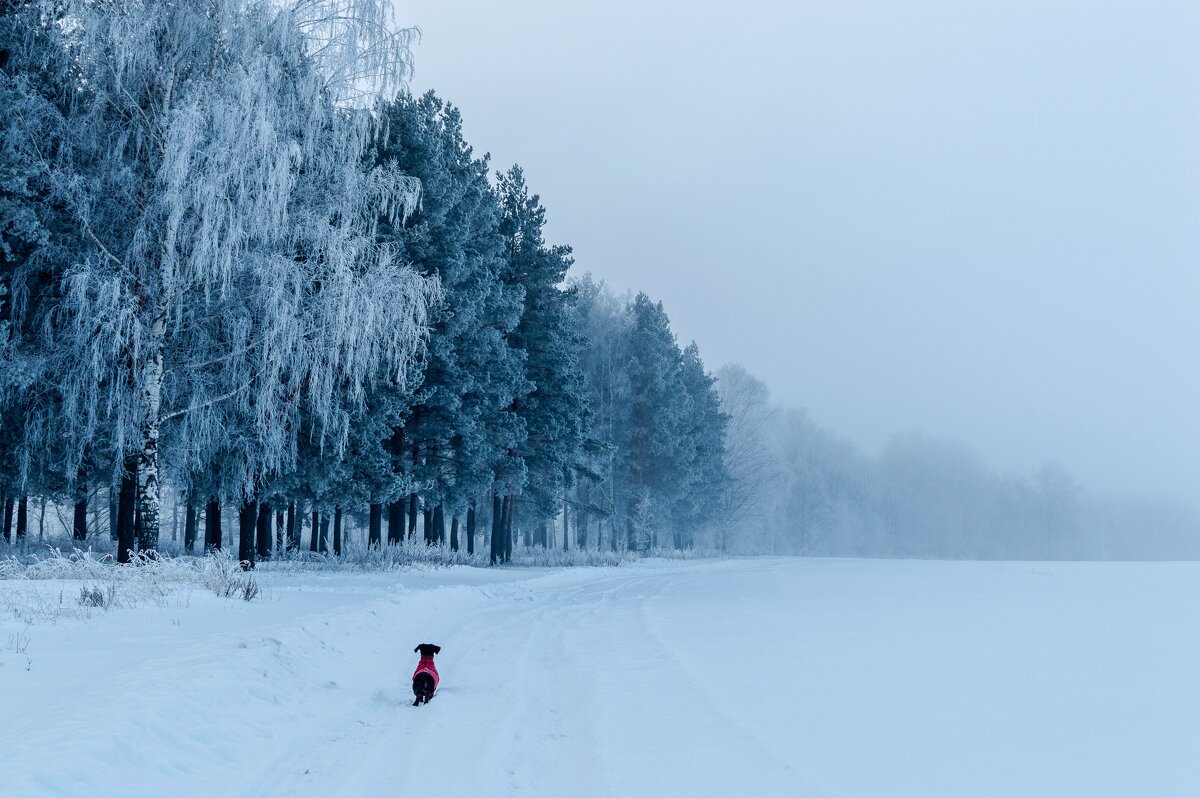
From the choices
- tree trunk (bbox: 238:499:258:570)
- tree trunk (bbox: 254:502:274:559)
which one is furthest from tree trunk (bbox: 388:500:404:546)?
tree trunk (bbox: 238:499:258:570)

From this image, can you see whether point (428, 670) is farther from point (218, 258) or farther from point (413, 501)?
point (413, 501)

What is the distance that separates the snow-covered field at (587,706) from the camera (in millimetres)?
4566

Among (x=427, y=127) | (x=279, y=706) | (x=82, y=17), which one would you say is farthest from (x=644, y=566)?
(x=279, y=706)

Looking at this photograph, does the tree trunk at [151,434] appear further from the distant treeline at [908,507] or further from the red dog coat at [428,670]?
the distant treeline at [908,507]

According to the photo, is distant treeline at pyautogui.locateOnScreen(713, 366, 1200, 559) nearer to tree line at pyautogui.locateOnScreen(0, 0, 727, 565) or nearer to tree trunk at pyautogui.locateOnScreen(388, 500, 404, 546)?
tree trunk at pyautogui.locateOnScreen(388, 500, 404, 546)

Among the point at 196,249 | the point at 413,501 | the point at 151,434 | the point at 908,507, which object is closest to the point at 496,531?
the point at 413,501

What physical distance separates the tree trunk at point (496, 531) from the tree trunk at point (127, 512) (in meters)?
15.9

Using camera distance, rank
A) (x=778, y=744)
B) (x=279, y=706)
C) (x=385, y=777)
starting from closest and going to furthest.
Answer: (x=385, y=777) → (x=778, y=744) → (x=279, y=706)

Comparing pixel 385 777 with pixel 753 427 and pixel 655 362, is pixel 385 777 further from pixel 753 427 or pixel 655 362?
pixel 753 427

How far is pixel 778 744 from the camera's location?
5281mm

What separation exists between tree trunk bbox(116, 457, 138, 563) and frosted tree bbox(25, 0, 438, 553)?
35cm

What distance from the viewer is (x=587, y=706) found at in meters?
6.76

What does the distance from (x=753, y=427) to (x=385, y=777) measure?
223 feet

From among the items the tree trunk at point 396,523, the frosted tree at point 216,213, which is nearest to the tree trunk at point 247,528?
the frosted tree at point 216,213
